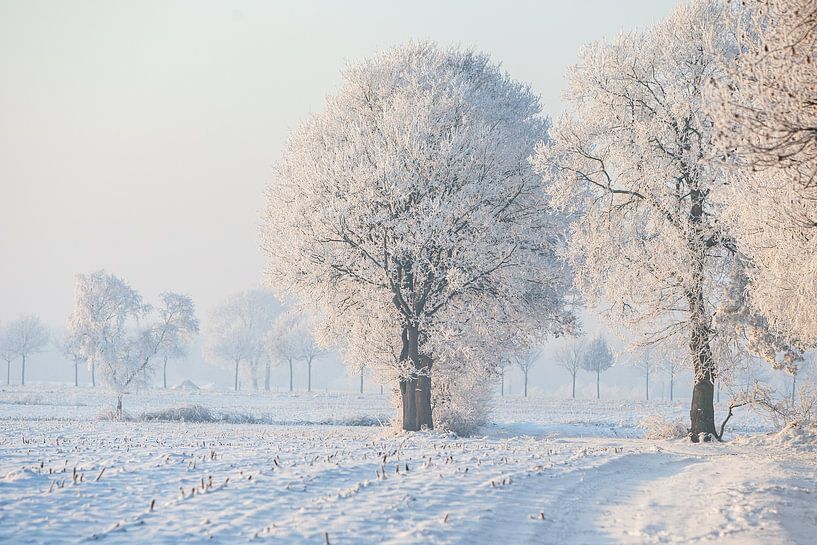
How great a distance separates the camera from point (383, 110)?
26.4 meters

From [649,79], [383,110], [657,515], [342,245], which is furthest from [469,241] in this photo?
[657,515]

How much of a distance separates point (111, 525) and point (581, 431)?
3030cm

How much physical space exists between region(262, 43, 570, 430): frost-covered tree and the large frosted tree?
239cm

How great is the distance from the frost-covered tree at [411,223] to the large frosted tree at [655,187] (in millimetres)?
2388

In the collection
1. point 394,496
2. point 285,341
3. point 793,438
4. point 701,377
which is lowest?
point 285,341

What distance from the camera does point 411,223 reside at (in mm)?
22953

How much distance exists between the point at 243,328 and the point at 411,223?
96.6 metres

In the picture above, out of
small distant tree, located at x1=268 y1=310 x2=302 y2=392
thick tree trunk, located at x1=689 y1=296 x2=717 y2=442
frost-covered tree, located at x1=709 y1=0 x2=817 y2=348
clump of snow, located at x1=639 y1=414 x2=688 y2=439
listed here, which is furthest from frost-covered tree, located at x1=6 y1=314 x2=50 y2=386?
frost-covered tree, located at x1=709 y1=0 x2=817 y2=348

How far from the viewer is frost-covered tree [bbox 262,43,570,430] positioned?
23.5m

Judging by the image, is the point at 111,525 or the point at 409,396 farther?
the point at 409,396

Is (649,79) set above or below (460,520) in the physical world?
above

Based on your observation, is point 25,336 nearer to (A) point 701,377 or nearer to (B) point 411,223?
(B) point 411,223

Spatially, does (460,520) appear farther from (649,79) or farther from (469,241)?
(649,79)

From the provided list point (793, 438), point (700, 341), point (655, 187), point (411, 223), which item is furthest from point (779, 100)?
point (793, 438)
